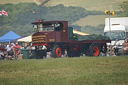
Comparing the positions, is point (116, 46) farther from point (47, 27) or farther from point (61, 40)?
point (47, 27)

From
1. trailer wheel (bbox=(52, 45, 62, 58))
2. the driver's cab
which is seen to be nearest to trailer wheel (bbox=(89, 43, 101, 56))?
the driver's cab

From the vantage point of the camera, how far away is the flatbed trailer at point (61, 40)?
30141 millimetres

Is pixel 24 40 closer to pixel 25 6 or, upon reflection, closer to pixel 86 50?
pixel 86 50

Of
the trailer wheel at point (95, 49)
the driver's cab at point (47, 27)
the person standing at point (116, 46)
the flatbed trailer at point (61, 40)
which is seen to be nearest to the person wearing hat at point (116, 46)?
the person standing at point (116, 46)

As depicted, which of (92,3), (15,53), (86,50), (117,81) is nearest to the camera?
(117,81)

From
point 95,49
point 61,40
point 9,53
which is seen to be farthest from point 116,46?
point 9,53

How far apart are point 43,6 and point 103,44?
9197cm

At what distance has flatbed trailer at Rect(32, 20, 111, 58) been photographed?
30.1 m

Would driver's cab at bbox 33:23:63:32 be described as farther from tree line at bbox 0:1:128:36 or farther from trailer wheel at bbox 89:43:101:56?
tree line at bbox 0:1:128:36

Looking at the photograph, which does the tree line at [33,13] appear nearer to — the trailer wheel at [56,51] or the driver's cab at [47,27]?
the driver's cab at [47,27]

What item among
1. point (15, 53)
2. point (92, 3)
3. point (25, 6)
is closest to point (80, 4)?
point (92, 3)

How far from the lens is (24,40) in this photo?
Result: 47875 millimetres

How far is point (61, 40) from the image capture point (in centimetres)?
3075

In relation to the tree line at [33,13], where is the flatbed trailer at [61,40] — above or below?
below
